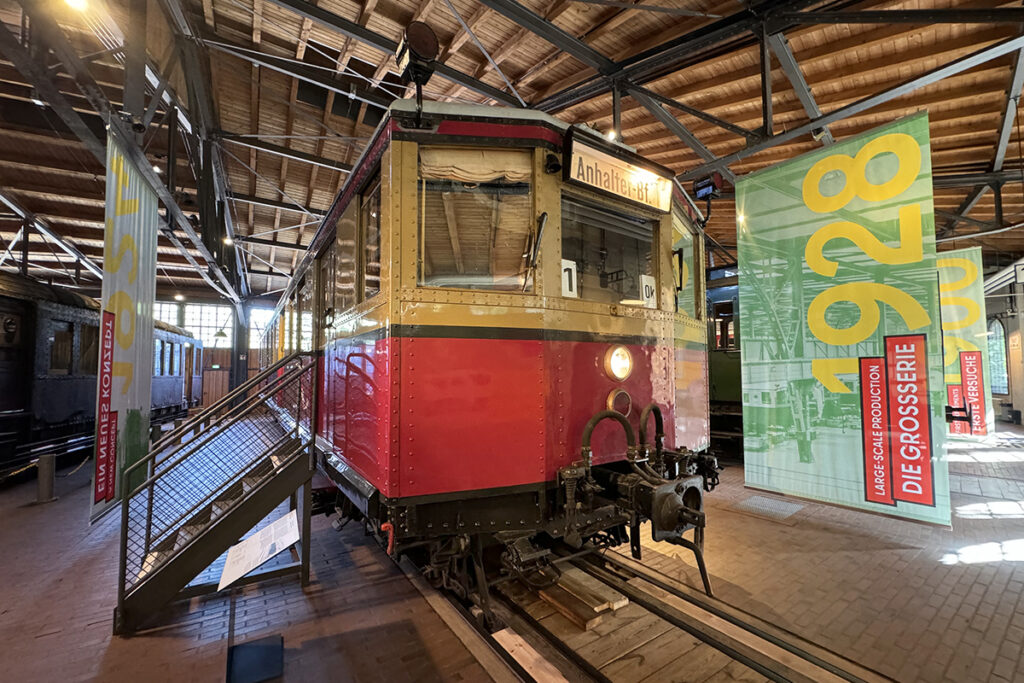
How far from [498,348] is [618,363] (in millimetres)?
992

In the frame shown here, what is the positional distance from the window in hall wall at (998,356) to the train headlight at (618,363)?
21.7m

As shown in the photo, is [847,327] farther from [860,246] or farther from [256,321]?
[256,321]

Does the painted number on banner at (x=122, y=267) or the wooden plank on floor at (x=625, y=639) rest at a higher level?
the painted number on banner at (x=122, y=267)

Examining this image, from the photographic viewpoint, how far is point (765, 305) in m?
5.81

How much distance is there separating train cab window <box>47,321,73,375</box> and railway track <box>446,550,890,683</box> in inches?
392

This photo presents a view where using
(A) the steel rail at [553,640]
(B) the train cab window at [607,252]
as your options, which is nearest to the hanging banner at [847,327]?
(B) the train cab window at [607,252]

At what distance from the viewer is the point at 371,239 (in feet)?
11.3

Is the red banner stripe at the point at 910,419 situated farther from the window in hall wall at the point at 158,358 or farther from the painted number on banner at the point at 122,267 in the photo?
the window in hall wall at the point at 158,358

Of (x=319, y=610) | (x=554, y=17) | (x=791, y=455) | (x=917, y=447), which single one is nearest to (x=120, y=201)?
(x=319, y=610)

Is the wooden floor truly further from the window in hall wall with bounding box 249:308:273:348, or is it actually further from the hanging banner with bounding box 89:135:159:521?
the window in hall wall with bounding box 249:308:273:348

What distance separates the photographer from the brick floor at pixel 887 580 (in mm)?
3141

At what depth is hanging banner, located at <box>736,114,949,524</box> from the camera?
4.47 metres

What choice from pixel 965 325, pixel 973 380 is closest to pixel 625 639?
pixel 965 325

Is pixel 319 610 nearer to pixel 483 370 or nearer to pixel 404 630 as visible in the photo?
pixel 404 630
